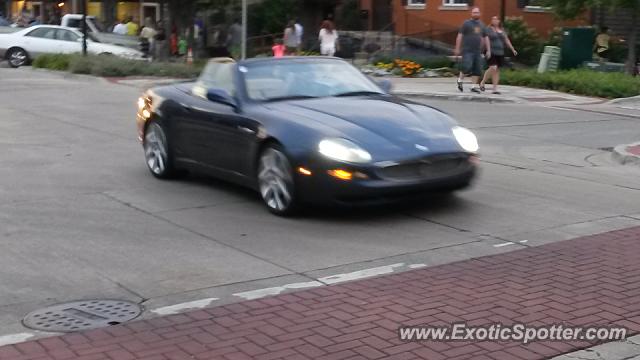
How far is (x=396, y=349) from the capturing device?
5230 mm

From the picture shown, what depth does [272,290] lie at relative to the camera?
6363 millimetres

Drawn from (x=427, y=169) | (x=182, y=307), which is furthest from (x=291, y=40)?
(x=182, y=307)

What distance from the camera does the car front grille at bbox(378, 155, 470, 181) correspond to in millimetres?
8137

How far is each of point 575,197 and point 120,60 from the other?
2013 cm

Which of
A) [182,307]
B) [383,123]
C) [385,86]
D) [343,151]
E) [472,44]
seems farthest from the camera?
[472,44]

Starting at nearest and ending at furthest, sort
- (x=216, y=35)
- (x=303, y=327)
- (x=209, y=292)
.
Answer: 1. (x=303, y=327)
2. (x=209, y=292)
3. (x=216, y=35)

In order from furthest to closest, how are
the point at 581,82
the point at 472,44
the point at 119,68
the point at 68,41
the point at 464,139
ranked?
the point at 68,41 < the point at 119,68 < the point at 581,82 < the point at 472,44 < the point at 464,139

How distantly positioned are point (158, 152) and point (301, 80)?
1.99m

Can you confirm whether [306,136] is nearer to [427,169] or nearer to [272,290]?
[427,169]

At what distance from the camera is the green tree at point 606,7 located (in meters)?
24.5

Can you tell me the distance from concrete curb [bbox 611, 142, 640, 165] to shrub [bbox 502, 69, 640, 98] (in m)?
8.75

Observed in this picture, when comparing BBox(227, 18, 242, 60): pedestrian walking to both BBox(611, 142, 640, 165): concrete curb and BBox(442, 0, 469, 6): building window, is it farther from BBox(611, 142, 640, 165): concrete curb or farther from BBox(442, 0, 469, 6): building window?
BBox(611, 142, 640, 165): concrete curb

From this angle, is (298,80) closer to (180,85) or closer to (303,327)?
(180,85)

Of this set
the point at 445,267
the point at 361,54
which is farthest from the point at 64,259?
the point at 361,54
